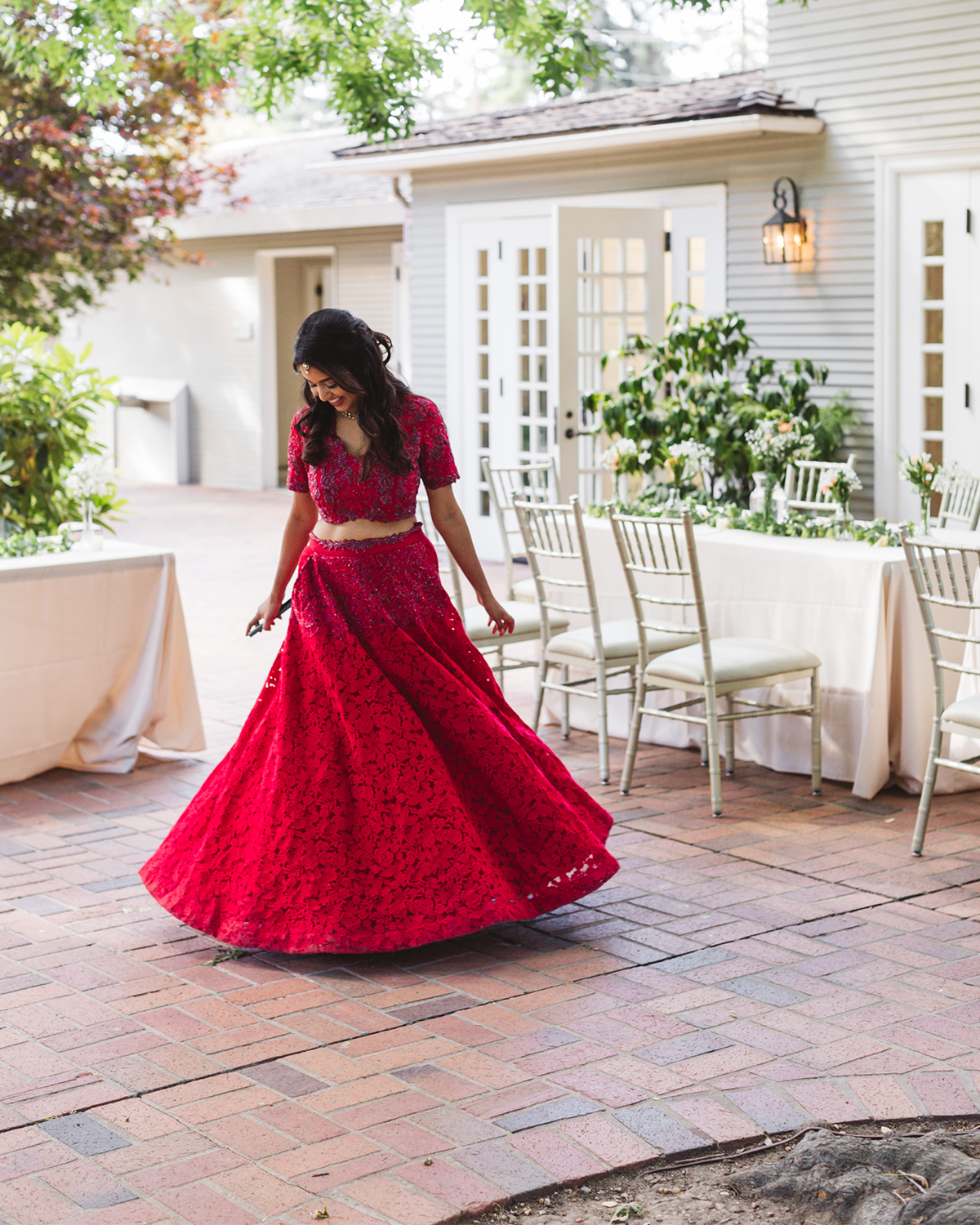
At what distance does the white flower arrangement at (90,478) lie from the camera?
A: 6.31 m

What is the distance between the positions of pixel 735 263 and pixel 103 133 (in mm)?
6474

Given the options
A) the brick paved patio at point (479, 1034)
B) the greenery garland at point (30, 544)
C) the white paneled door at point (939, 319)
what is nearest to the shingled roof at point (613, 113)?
the white paneled door at point (939, 319)

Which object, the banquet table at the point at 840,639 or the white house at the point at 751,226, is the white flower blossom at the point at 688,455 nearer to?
the banquet table at the point at 840,639

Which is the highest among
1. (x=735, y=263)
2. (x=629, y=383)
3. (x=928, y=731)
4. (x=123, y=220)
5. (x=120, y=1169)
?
(x=123, y=220)

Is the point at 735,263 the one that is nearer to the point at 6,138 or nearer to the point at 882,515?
the point at 882,515

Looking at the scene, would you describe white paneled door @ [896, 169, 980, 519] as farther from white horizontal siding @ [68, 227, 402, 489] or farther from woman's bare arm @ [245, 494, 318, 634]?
white horizontal siding @ [68, 227, 402, 489]

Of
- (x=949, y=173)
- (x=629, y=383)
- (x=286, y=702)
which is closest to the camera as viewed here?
(x=286, y=702)

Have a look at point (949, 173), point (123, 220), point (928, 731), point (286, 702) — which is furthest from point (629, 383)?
point (123, 220)

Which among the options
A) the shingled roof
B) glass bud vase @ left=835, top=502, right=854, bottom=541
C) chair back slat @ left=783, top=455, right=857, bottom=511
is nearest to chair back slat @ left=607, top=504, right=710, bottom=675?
Result: glass bud vase @ left=835, top=502, right=854, bottom=541

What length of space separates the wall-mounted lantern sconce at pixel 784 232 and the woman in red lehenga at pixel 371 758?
5.51m

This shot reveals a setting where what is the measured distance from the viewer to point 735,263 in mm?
9898

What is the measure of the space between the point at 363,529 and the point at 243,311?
14.3 meters

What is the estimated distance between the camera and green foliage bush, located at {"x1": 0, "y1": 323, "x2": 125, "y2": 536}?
7.19m

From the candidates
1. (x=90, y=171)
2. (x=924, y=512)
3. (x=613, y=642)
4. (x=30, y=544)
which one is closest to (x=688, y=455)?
(x=613, y=642)
